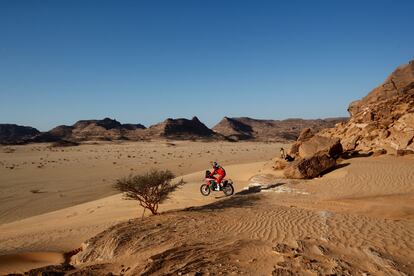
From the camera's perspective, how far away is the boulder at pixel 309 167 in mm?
14703

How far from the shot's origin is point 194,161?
3394 cm

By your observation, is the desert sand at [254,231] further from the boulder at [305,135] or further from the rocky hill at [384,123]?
the boulder at [305,135]

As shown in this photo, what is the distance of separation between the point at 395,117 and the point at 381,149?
340cm

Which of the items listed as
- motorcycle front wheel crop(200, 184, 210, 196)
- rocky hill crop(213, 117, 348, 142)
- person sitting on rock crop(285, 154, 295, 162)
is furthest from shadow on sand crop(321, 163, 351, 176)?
rocky hill crop(213, 117, 348, 142)

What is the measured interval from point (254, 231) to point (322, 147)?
33.3 feet

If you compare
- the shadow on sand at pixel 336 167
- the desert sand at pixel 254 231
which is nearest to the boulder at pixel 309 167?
the shadow on sand at pixel 336 167

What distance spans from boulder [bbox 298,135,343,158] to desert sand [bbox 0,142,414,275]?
185cm

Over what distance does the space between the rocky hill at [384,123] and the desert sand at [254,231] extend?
3.32m

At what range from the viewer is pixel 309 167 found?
14883mm

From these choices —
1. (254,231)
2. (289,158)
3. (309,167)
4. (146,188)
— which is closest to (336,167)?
(309,167)

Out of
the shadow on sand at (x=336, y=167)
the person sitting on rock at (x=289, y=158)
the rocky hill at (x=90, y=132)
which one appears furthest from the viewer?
the rocky hill at (x=90, y=132)

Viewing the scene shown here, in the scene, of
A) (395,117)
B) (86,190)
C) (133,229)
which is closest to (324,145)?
(395,117)

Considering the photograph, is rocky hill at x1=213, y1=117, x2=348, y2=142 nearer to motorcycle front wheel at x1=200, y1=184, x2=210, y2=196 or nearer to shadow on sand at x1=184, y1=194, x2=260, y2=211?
motorcycle front wheel at x1=200, y1=184, x2=210, y2=196

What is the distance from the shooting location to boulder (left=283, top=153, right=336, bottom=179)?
48.2 ft
